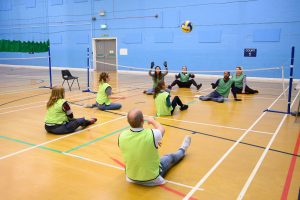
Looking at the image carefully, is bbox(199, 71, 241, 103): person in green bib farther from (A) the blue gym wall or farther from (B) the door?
(B) the door

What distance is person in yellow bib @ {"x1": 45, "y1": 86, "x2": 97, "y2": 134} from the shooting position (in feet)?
16.3

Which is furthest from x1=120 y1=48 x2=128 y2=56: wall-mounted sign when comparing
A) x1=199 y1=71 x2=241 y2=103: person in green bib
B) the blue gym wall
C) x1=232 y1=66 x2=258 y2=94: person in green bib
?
x1=199 y1=71 x2=241 y2=103: person in green bib

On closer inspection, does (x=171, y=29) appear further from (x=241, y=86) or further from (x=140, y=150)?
(x=140, y=150)

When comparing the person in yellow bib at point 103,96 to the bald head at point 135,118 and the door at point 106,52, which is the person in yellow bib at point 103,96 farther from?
the door at point 106,52

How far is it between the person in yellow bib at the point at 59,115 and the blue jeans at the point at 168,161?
7.50ft

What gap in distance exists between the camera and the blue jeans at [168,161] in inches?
134

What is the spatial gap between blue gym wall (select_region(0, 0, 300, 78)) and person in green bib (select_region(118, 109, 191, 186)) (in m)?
12.8

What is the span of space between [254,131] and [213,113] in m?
1.63

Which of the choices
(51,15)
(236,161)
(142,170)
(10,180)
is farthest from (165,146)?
(51,15)

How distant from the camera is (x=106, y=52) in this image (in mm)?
19812

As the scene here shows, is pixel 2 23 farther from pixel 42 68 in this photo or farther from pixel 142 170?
pixel 142 170

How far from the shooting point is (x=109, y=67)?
20062 millimetres

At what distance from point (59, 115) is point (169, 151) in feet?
7.31

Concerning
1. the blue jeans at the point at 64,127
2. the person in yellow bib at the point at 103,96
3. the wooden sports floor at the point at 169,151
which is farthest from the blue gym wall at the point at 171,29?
the blue jeans at the point at 64,127
